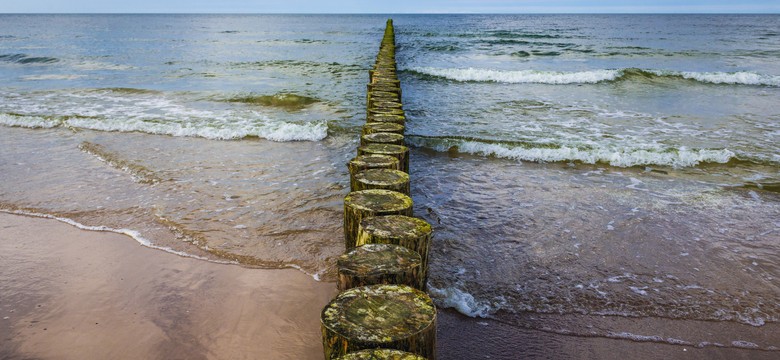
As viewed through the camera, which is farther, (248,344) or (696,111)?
(696,111)

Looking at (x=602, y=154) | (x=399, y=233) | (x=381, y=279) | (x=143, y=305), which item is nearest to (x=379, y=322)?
(x=381, y=279)

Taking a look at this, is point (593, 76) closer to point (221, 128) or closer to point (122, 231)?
point (221, 128)

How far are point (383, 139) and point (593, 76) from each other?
41.1ft

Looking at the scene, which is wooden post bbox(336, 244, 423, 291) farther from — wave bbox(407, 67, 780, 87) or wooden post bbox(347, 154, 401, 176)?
wave bbox(407, 67, 780, 87)

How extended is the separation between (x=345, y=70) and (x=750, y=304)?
14.0m

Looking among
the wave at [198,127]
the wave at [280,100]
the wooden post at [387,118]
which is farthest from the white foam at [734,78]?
the wooden post at [387,118]

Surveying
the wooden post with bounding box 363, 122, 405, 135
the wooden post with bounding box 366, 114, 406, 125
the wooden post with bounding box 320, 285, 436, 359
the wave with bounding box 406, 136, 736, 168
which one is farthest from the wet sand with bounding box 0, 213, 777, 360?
the wave with bounding box 406, 136, 736, 168

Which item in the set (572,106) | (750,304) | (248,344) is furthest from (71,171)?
(572,106)

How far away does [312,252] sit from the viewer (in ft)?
12.7

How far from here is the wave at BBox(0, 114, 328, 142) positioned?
24.8 feet

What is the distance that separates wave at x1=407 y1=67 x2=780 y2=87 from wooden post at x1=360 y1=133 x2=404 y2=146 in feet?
34.7

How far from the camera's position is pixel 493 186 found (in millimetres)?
5449

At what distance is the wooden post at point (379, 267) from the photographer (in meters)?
2.11

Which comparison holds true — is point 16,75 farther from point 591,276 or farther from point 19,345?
point 591,276
